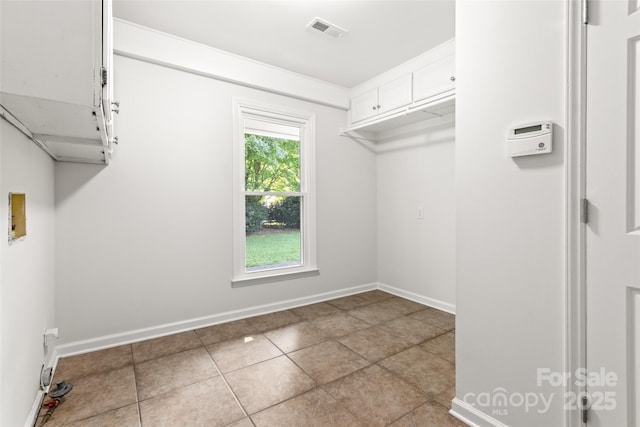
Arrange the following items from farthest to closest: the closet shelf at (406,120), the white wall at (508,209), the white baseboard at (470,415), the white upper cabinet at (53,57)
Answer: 1. the closet shelf at (406,120)
2. the white baseboard at (470,415)
3. the white wall at (508,209)
4. the white upper cabinet at (53,57)

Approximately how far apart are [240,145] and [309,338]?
2038 millimetres

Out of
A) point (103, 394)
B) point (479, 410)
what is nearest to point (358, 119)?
point (479, 410)

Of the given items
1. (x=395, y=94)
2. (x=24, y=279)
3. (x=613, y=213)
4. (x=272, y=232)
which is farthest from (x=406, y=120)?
(x=24, y=279)

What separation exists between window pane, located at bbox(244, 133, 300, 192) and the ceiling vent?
1261mm

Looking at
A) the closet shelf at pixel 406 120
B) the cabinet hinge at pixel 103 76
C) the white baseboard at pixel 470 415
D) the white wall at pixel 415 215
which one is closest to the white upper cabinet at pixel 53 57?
the cabinet hinge at pixel 103 76

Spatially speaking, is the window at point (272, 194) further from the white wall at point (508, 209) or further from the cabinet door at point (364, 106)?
the white wall at point (508, 209)

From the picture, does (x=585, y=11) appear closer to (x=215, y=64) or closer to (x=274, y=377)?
(x=274, y=377)

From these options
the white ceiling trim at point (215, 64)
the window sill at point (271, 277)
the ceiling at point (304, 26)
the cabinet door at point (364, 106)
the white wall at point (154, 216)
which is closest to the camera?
the ceiling at point (304, 26)

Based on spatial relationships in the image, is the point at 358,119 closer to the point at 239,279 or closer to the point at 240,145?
the point at 240,145

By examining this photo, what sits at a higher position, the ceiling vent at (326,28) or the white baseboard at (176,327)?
the ceiling vent at (326,28)

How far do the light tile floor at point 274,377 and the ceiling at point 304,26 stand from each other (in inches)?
107

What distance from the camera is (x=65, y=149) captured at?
1974 millimetres

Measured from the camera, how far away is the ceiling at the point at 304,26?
92.9 inches

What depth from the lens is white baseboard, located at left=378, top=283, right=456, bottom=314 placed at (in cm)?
339
